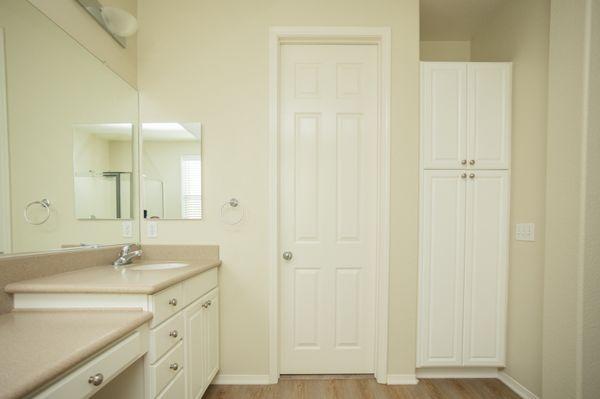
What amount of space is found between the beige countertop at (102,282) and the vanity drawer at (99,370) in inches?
7.4

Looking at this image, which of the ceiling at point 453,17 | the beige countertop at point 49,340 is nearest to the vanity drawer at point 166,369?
the beige countertop at point 49,340

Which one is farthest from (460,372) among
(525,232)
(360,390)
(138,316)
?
(138,316)

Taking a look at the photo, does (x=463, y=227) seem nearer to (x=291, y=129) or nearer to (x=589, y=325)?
(x=589, y=325)

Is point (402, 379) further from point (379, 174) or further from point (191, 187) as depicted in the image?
point (191, 187)

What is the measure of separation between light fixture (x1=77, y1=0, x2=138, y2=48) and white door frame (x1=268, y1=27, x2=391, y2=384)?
912 mm

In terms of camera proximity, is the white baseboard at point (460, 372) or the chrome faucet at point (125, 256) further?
the white baseboard at point (460, 372)

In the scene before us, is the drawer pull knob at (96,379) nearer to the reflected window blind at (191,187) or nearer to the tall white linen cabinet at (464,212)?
the reflected window blind at (191,187)

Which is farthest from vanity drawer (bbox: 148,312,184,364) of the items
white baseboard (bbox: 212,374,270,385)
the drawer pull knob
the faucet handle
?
white baseboard (bbox: 212,374,270,385)

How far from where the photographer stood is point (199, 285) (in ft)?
4.86

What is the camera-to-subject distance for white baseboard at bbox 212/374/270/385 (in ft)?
5.74

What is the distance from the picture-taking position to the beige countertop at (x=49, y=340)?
0.57 m

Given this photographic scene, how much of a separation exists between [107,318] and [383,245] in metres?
1.61

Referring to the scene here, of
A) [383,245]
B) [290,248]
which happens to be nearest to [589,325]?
[383,245]

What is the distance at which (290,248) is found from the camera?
6.09ft
